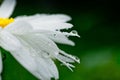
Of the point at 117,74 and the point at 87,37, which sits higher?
the point at 87,37

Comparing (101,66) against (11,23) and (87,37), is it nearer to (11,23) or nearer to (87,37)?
(87,37)

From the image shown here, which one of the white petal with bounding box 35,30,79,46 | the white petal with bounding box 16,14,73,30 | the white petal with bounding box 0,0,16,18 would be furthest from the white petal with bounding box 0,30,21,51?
the white petal with bounding box 0,0,16,18

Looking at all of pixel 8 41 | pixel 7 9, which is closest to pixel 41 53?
pixel 8 41

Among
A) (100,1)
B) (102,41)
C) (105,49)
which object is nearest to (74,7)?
(100,1)

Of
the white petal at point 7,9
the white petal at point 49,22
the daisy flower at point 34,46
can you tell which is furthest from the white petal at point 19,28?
the white petal at point 7,9

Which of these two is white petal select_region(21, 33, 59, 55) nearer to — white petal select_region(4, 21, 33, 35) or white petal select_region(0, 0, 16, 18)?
white petal select_region(4, 21, 33, 35)

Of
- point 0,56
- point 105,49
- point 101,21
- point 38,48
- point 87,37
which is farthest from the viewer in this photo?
point 101,21
